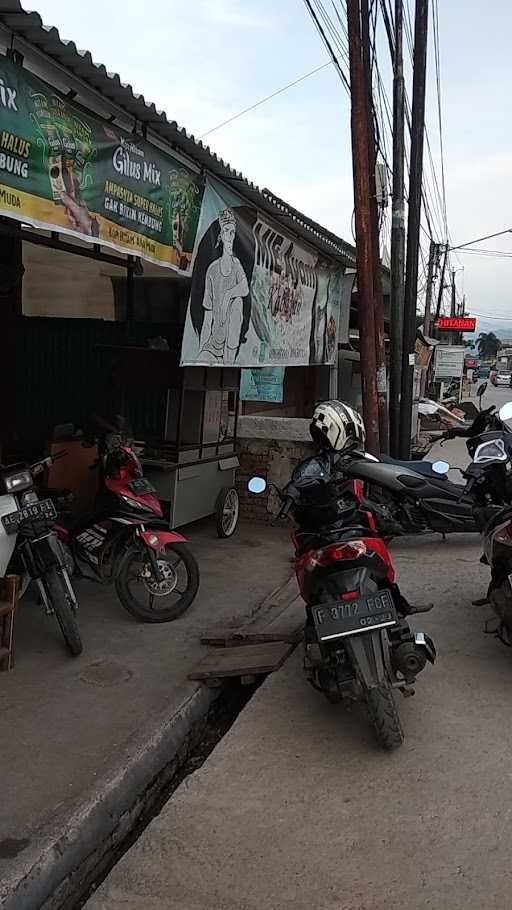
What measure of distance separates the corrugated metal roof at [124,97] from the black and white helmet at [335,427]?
2.03 metres

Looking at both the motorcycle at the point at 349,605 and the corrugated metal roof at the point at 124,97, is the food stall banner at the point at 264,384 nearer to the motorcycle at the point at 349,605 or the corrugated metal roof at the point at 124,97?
the corrugated metal roof at the point at 124,97

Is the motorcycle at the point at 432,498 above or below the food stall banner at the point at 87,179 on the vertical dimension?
below

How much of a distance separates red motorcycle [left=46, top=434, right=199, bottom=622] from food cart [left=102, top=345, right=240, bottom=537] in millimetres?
1253

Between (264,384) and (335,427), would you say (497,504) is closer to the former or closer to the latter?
(335,427)

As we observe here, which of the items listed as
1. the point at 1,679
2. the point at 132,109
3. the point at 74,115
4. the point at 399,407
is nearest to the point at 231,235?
the point at 132,109

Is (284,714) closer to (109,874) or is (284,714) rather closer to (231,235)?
(109,874)

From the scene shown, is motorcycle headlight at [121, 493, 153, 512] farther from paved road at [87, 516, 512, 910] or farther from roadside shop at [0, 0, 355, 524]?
paved road at [87, 516, 512, 910]

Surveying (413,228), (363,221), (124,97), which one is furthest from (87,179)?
(413,228)

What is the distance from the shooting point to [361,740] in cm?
344

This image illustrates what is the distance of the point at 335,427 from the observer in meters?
3.78

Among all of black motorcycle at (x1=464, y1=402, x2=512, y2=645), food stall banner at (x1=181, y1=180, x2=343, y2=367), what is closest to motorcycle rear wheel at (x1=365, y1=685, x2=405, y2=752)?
black motorcycle at (x1=464, y1=402, x2=512, y2=645)

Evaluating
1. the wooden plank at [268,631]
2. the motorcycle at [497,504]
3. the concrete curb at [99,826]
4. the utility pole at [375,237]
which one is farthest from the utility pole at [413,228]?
the concrete curb at [99,826]

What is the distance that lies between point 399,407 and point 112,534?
567cm

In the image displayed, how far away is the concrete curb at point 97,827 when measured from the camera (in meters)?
2.38
